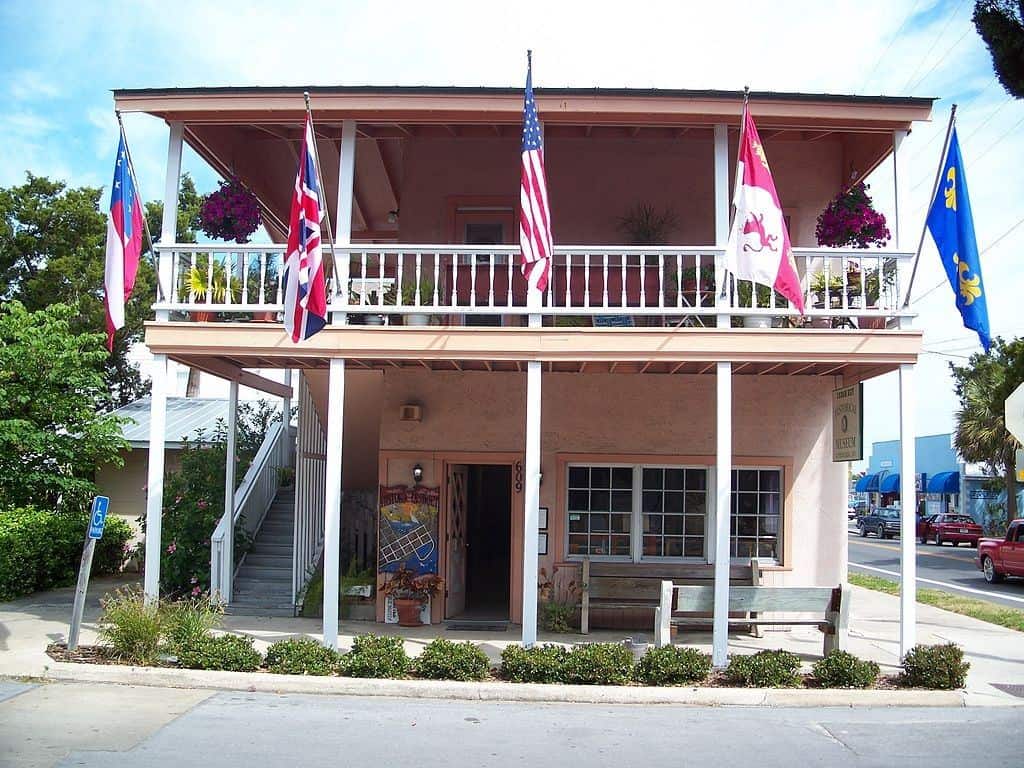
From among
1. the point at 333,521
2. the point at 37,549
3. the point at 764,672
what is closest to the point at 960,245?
the point at 764,672

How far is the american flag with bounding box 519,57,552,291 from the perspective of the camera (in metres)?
9.83

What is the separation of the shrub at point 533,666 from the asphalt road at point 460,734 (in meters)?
0.48

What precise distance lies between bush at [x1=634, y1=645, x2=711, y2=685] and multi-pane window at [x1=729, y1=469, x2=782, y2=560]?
3746 mm

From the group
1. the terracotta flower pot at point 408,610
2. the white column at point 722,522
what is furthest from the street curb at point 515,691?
the terracotta flower pot at point 408,610

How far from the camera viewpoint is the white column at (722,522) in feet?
33.5

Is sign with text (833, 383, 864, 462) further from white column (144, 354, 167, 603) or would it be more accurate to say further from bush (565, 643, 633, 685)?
white column (144, 354, 167, 603)

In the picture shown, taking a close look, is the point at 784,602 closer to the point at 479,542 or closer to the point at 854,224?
the point at 854,224

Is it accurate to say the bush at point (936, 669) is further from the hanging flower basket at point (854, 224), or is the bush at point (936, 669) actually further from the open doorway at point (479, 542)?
the open doorway at point (479, 542)

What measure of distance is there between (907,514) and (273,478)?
10.4 meters

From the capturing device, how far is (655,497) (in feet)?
43.3

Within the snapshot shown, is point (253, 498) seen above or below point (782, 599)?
above

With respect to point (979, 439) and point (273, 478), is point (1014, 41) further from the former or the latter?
point (979, 439)

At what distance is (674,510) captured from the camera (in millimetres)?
13188

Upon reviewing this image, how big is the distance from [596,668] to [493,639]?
255 centimetres
